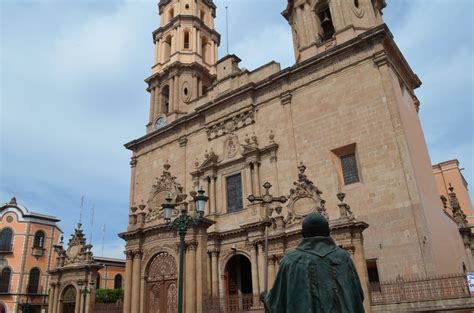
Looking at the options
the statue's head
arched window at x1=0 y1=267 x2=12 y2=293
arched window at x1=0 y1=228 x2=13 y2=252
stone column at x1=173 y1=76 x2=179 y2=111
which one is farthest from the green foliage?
the statue's head

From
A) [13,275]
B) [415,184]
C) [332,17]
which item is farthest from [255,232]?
[13,275]

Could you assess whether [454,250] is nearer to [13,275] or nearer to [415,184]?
[415,184]

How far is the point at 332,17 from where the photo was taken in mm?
19578

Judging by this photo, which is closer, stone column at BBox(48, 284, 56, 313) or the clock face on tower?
stone column at BBox(48, 284, 56, 313)

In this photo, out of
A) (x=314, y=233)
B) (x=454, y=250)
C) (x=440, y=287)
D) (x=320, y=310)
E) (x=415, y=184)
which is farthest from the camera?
(x=454, y=250)

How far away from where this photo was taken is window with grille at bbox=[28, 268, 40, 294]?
104 feet

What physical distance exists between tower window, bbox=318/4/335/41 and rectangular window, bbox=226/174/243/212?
8.64 metres

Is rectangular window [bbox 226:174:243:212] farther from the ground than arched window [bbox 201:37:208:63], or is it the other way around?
arched window [bbox 201:37:208:63]

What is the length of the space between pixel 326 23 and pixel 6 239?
97.7ft

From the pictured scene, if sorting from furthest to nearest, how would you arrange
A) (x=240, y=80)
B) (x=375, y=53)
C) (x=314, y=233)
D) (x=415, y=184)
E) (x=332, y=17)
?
(x=240, y=80) → (x=332, y=17) → (x=375, y=53) → (x=415, y=184) → (x=314, y=233)

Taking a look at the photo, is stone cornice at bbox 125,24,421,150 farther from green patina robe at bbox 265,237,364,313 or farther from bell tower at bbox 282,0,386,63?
green patina robe at bbox 265,237,364,313

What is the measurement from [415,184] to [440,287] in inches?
149

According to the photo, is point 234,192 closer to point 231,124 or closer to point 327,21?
point 231,124

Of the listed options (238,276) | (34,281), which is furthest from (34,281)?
(238,276)
